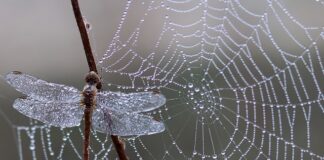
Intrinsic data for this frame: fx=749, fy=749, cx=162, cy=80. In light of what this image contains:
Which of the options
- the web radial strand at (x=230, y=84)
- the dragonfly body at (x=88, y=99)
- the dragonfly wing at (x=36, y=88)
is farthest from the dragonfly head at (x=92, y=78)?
the web radial strand at (x=230, y=84)

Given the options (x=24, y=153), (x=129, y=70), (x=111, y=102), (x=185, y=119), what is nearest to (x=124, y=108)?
(x=111, y=102)

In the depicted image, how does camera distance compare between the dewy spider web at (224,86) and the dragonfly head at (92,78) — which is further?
the dewy spider web at (224,86)

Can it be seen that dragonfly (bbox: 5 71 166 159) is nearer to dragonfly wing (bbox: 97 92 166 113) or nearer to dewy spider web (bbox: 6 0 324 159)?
dragonfly wing (bbox: 97 92 166 113)

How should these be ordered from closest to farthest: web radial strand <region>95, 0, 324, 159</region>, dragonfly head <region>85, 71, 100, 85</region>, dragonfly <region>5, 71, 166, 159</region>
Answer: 1. dragonfly head <region>85, 71, 100, 85</region>
2. dragonfly <region>5, 71, 166, 159</region>
3. web radial strand <region>95, 0, 324, 159</region>

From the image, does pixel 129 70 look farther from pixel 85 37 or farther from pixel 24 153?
pixel 85 37

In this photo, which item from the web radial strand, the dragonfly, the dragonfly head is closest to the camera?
the dragonfly head

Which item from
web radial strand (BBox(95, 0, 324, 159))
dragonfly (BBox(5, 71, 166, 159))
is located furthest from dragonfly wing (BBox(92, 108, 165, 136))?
web radial strand (BBox(95, 0, 324, 159))

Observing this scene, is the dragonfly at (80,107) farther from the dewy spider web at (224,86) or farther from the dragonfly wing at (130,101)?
the dewy spider web at (224,86)
